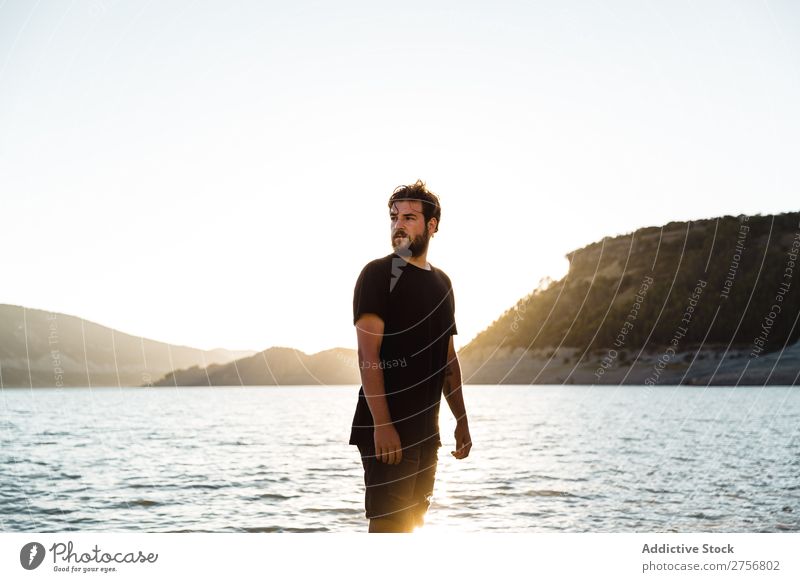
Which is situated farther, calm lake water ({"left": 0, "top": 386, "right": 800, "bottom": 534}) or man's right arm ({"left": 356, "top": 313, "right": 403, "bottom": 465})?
calm lake water ({"left": 0, "top": 386, "right": 800, "bottom": 534})

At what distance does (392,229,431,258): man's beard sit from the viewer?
437 centimetres

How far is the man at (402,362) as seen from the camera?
13.4ft

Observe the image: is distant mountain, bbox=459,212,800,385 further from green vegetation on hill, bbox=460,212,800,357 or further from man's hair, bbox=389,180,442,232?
man's hair, bbox=389,180,442,232

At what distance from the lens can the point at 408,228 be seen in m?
4.39

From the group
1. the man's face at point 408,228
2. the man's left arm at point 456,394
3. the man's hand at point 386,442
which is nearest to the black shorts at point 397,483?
the man's hand at point 386,442

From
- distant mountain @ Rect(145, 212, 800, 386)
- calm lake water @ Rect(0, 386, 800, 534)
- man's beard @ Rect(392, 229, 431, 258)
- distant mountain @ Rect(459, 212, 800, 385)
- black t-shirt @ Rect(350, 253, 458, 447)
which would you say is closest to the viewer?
black t-shirt @ Rect(350, 253, 458, 447)

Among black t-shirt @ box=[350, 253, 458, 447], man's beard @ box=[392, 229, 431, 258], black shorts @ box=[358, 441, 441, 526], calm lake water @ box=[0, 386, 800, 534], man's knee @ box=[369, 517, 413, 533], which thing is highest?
man's beard @ box=[392, 229, 431, 258]

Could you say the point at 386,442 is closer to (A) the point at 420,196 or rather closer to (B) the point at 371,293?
(B) the point at 371,293

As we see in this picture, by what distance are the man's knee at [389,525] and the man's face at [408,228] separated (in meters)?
1.50

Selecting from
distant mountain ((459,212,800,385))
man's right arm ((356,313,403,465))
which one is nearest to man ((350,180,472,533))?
man's right arm ((356,313,403,465))

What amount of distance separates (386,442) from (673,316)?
69320 millimetres

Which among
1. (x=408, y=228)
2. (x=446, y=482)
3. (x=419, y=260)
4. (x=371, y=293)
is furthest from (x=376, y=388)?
(x=446, y=482)

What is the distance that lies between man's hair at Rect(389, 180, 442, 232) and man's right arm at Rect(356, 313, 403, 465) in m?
0.78

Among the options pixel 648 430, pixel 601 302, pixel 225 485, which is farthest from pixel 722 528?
pixel 601 302
